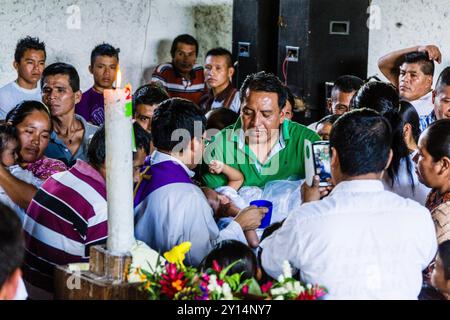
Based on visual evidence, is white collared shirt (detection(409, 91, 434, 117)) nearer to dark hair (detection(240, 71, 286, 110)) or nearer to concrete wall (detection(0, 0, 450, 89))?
concrete wall (detection(0, 0, 450, 89))

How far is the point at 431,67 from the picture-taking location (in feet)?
18.6

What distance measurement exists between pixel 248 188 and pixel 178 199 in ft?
2.32

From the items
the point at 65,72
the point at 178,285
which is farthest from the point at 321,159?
the point at 65,72

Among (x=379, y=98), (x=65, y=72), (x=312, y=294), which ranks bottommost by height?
(x=312, y=294)

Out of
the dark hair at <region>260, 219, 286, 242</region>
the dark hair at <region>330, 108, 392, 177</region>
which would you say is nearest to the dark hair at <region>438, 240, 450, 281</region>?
the dark hair at <region>330, 108, 392, 177</region>

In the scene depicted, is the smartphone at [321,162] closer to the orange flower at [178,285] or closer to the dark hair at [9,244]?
the orange flower at [178,285]

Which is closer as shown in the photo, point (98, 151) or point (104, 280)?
point (104, 280)

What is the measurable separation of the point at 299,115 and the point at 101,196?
13.0 feet

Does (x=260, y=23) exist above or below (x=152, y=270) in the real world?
above

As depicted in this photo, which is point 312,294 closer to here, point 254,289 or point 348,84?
point 254,289

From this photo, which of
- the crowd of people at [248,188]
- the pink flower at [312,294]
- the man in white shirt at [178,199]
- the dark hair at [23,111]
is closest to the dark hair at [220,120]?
the crowd of people at [248,188]

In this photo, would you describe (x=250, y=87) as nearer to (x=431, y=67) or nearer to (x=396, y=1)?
(x=431, y=67)

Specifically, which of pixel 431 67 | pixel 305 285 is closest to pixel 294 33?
pixel 431 67

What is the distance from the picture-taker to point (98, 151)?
3.16 metres
